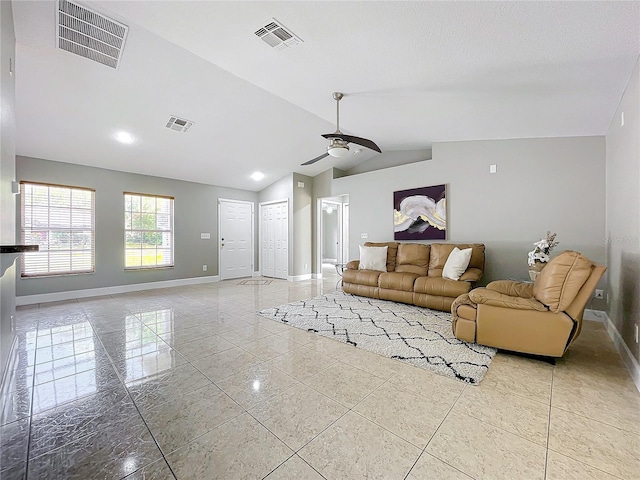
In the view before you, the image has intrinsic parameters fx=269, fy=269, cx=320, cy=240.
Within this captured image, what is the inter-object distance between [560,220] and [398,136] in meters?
2.74

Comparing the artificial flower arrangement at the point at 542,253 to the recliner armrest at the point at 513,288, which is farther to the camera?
the artificial flower arrangement at the point at 542,253

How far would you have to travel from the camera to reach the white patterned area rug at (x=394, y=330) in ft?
7.70

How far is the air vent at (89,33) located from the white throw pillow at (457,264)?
465cm

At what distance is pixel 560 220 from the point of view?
3.79 meters

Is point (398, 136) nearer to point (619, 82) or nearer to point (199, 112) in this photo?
point (619, 82)

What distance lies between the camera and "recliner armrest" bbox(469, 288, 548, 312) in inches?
91.9

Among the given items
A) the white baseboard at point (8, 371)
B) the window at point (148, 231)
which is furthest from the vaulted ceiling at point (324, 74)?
the white baseboard at point (8, 371)

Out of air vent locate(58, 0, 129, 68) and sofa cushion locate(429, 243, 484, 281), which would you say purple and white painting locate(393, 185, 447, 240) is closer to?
sofa cushion locate(429, 243, 484, 281)

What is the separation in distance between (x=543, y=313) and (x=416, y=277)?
1977 millimetres

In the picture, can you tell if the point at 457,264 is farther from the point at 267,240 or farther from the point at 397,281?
the point at 267,240

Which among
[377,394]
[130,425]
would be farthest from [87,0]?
[377,394]

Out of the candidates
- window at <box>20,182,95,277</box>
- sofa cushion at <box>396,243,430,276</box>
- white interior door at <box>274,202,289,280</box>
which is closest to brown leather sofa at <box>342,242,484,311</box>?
sofa cushion at <box>396,243,430,276</box>

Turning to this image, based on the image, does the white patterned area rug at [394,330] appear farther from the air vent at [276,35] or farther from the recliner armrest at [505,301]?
the air vent at [276,35]

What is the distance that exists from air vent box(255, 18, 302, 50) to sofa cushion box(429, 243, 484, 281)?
11.8 ft
